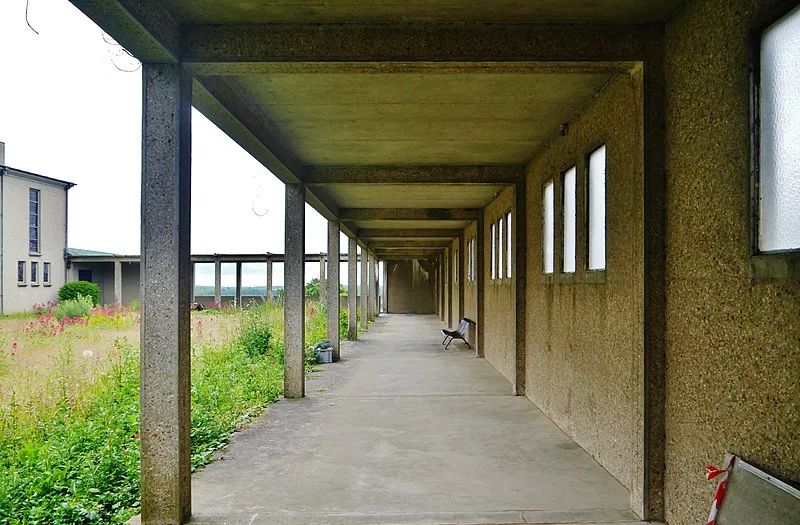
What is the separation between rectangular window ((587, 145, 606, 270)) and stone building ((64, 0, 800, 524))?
0.03m

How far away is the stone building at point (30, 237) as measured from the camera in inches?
1037

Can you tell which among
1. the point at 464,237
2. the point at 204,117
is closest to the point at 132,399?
the point at 204,117

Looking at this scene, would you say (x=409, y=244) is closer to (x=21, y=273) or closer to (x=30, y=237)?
(x=21, y=273)

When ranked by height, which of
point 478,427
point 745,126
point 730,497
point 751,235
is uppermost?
point 745,126

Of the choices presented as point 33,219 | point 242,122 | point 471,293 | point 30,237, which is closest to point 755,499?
point 242,122

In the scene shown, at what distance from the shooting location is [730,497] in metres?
3.08

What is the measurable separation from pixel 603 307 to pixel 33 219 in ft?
101

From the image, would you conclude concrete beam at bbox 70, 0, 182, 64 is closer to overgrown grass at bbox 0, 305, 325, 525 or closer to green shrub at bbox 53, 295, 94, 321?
overgrown grass at bbox 0, 305, 325, 525

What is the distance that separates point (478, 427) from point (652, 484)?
3031 mm

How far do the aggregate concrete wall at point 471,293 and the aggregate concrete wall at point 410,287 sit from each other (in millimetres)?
18524

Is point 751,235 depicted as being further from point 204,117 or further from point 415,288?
point 415,288

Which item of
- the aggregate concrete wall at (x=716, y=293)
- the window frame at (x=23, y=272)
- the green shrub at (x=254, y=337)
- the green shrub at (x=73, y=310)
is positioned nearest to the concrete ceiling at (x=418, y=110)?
the aggregate concrete wall at (x=716, y=293)

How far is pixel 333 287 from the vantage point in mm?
14258

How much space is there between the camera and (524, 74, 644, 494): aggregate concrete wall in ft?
13.9
